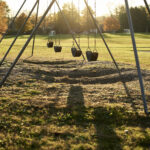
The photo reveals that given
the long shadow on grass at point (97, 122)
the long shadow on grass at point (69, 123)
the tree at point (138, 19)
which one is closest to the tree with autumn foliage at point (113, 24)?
the tree at point (138, 19)

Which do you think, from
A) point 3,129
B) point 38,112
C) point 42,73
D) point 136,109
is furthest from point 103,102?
point 42,73

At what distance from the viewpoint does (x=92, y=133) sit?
16.5ft

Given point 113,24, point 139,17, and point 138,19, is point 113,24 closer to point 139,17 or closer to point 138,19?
point 138,19

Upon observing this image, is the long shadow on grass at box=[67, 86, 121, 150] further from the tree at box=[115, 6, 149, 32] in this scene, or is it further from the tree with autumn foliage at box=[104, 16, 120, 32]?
the tree with autumn foliage at box=[104, 16, 120, 32]

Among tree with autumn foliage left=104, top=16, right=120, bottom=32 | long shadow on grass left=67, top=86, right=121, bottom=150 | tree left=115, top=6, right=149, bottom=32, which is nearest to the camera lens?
long shadow on grass left=67, top=86, right=121, bottom=150

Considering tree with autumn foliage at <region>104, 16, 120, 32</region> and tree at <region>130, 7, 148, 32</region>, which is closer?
tree at <region>130, 7, 148, 32</region>

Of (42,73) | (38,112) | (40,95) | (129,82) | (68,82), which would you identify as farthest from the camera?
(42,73)

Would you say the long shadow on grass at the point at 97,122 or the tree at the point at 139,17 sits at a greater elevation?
the tree at the point at 139,17

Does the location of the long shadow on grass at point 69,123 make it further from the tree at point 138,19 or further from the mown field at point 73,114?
the tree at point 138,19

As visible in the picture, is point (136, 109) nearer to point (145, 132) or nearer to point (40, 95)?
point (145, 132)

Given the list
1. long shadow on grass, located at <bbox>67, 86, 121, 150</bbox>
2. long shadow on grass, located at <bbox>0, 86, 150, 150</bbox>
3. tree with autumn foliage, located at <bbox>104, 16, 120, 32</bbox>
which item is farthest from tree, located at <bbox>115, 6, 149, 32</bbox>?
long shadow on grass, located at <bbox>0, 86, 150, 150</bbox>

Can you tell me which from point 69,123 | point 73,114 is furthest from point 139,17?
point 69,123

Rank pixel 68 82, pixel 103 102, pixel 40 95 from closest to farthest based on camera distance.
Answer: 1. pixel 103 102
2. pixel 40 95
3. pixel 68 82

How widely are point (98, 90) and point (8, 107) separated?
3.01 m
